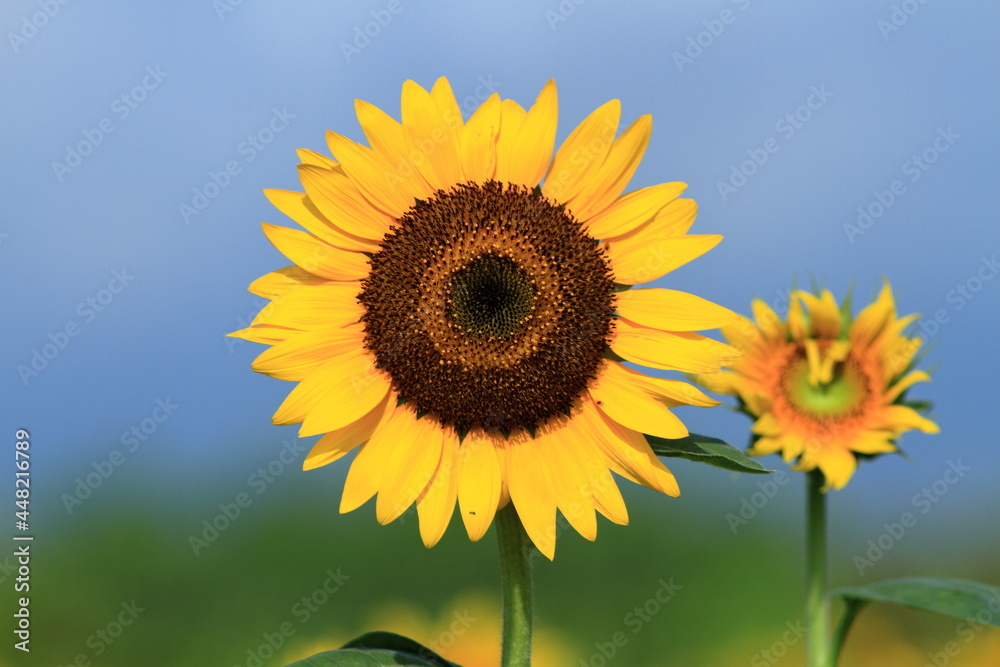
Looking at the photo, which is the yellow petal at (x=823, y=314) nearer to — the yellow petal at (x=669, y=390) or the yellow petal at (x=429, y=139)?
the yellow petal at (x=669, y=390)

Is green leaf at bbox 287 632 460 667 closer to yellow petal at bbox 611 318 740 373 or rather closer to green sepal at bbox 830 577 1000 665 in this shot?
yellow petal at bbox 611 318 740 373

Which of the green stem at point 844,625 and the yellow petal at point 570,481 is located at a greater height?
the green stem at point 844,625

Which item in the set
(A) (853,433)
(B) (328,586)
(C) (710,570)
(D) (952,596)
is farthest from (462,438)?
(C) (710,570)

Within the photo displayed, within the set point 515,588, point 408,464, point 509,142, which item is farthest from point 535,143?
point 515,588

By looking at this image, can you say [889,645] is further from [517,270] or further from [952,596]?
[517,270]

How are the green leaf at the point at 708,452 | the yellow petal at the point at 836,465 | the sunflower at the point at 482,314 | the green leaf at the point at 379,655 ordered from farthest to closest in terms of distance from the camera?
the yellow petal at the point at 836,465
the sunflower at the point at 482,314
the green leaf at the point at 708,452
the green leaf at the point at 379,655

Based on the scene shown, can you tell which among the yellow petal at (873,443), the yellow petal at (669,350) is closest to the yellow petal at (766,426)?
the yellow petal at (873,443)

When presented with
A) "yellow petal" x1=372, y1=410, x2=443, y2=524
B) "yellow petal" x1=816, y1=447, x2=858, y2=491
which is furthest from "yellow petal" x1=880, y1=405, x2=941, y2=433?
"yellow petal" x1=372, y1=410, x2=443, y2=524
